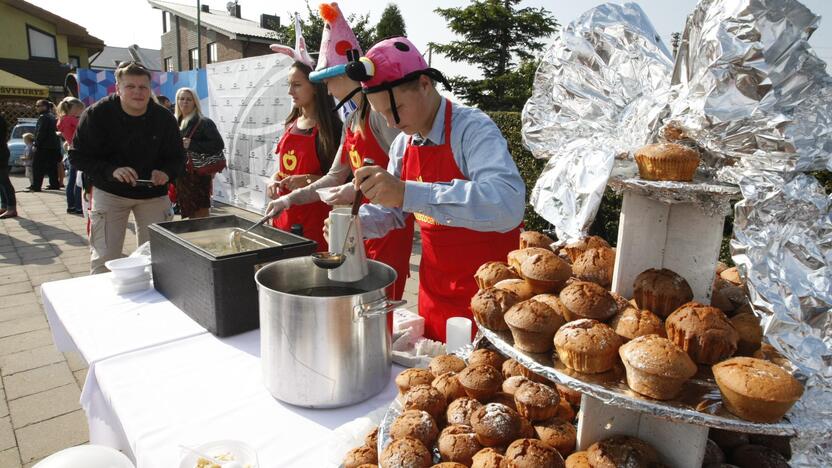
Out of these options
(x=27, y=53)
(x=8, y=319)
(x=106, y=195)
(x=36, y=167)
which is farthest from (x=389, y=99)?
(x=27, y=53)

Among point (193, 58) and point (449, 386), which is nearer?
point (449, 386)

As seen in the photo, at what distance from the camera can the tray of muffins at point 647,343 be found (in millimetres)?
770

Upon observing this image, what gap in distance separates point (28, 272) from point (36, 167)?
23.0 ft

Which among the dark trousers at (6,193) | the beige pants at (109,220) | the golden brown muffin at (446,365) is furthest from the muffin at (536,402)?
the dark trousers at (6,193)

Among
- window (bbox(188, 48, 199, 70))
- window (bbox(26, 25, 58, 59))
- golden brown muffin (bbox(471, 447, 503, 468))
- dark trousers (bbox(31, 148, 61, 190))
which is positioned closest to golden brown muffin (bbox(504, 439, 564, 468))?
golden brown muffin (bbox(471, 447, 503, 468))

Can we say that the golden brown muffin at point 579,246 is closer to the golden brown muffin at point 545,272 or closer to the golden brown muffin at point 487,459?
the golden brown muffin at point 545,272

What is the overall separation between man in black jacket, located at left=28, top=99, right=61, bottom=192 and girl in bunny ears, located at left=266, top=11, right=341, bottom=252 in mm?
9650

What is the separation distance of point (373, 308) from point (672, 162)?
829 mm

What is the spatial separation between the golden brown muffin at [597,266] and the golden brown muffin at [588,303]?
0.12 m

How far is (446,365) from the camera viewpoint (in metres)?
1.29

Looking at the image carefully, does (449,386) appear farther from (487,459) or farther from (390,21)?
(390,21)

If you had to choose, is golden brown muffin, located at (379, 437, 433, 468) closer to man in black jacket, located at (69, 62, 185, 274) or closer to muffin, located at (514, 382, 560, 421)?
muffin, located at (514, 382, 560, 421)

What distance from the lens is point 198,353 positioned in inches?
69.3

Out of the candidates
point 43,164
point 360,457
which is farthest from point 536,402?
point 43,164
